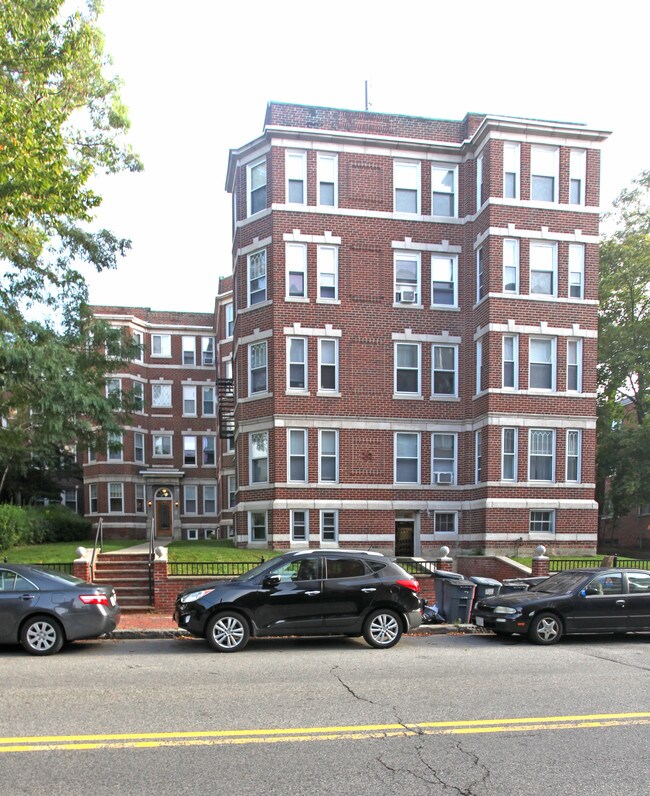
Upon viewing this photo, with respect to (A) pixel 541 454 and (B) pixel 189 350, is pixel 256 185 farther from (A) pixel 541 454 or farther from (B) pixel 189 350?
(B) pixel 189 350

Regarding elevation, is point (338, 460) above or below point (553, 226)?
below

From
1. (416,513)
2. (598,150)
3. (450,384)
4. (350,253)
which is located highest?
(598,150)

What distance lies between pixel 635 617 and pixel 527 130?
1618 centimetres

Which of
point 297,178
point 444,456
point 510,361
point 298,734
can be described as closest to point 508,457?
point 444,456

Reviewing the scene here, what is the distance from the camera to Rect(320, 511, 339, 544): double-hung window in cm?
2227

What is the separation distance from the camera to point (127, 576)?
1733cm

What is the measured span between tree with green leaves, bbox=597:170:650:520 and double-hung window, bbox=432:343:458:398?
8.34 metres

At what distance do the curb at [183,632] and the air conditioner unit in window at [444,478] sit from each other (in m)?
10.2

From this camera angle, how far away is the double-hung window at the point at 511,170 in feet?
74.0

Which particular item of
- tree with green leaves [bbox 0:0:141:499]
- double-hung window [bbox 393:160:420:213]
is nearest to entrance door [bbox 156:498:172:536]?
tree with green leaves [bbox 0:0:141:499]

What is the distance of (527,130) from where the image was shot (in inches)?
880

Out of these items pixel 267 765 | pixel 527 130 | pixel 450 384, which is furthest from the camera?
pixel 450 384

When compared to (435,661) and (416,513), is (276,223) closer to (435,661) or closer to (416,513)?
(416,513)

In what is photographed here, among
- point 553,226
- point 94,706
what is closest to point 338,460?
point 553,226
